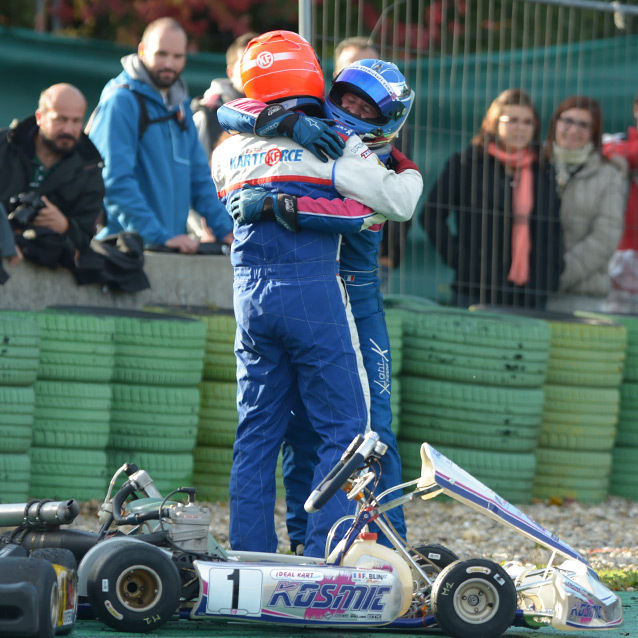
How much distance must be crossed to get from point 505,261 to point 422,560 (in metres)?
4.93

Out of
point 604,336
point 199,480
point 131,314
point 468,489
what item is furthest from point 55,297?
point 468,489

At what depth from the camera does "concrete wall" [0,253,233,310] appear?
7.99 meters

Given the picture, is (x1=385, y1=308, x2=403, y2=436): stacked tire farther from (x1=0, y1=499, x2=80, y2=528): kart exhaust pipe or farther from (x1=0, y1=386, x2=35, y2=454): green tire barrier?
(x1=0, y1=499, x2=80, y2=528): kart exhaust pipe

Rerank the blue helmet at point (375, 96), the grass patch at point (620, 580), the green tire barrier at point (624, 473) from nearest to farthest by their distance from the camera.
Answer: the blue helmet at point (375, 96) < the grass patch at point (620, 580) < the green tire barrier at point (624, 473)

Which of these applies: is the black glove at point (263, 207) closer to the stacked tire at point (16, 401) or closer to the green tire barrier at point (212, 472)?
the stacked tire at point (16, 401)

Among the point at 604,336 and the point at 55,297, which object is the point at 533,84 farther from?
the point at 55,297

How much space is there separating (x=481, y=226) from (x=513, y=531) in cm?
263

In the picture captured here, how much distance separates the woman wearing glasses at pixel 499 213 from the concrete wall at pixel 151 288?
5.45 feet

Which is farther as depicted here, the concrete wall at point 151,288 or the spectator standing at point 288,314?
the concrete wall at point 151,288

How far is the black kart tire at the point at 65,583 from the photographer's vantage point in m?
4.25

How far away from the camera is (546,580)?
4688mm

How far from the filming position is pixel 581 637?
491cm

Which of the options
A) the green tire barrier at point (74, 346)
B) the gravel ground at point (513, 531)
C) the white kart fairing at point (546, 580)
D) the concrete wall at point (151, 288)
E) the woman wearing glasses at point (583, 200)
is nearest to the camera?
the white kart fairing at point (546, 580)

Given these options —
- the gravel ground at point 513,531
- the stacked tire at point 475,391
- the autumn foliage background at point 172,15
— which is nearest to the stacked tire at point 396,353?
the stacked tire at point 475,391
